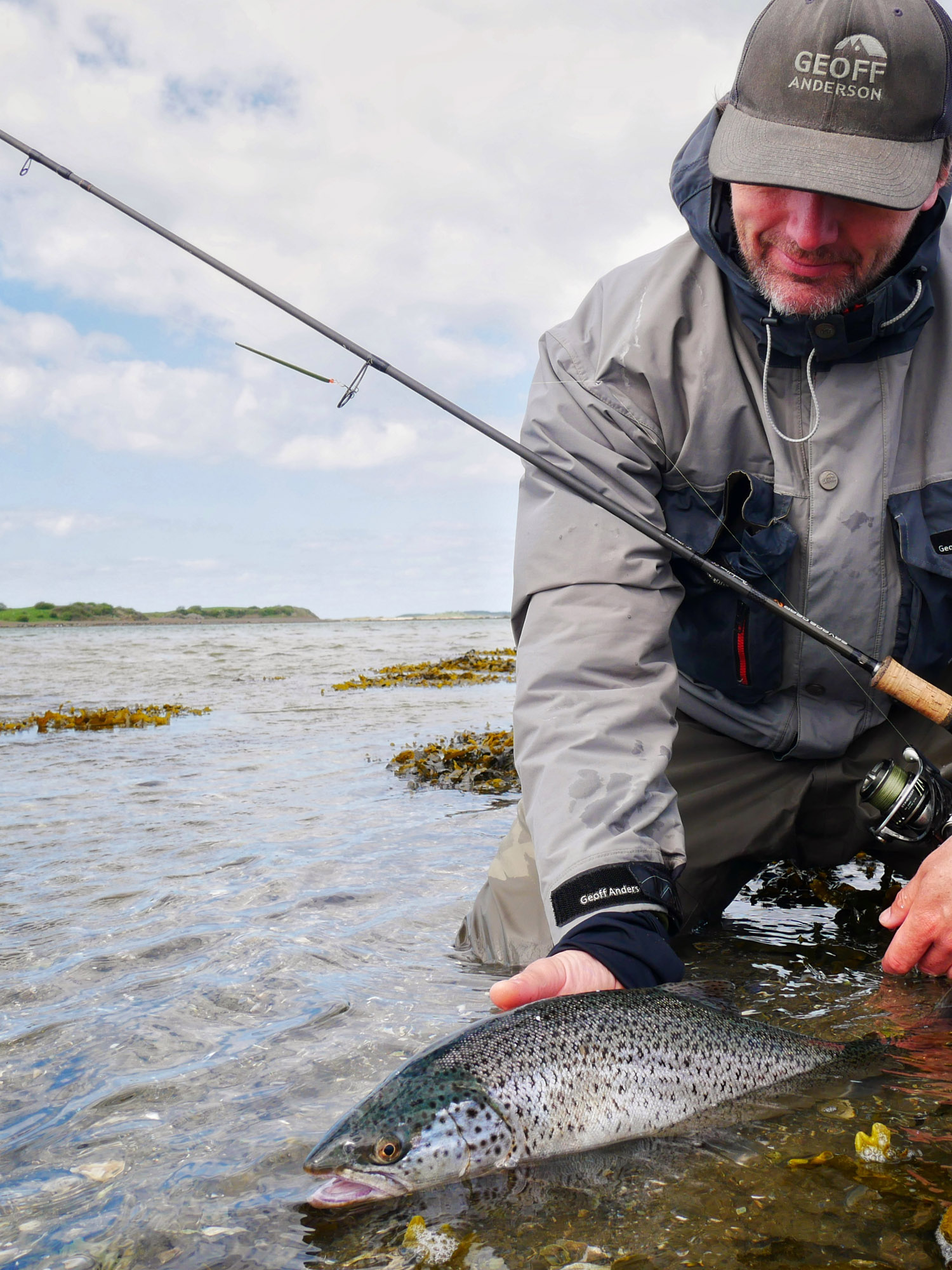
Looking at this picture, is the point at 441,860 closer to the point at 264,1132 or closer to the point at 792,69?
the point at 264,1132

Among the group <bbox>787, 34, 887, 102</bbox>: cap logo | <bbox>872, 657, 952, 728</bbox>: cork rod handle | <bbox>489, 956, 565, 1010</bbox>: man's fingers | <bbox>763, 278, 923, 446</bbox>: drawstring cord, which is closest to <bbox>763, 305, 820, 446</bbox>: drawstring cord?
<bbox>763, 278, 923, 446</bbox>: drawstring cord

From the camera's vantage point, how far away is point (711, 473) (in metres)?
3.48

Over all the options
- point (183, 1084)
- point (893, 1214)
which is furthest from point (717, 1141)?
point (183, 1084)

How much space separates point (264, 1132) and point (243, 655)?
27950 millimetres

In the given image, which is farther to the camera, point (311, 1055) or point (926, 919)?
point (311, 1055)

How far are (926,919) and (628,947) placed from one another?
92cm

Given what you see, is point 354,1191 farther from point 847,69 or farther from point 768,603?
point 847,69

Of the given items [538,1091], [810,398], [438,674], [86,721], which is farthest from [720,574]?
[438,674]

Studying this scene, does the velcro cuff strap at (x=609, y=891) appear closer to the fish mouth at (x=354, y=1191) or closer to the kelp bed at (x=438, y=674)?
the fish mouth at (x=354, y=1191)

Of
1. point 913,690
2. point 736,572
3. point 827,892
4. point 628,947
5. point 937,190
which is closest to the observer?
point 628,947

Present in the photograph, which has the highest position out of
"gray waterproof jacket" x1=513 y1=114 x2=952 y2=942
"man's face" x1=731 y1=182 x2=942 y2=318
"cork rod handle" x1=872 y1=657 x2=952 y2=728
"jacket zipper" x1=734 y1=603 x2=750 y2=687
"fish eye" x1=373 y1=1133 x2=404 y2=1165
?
"man's face" x1=731 y1=182 x2=942 y2=318

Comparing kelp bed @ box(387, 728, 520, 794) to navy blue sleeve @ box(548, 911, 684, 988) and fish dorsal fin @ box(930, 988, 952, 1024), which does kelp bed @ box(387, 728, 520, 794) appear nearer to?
fish dorsal fin @ box(930, 988, 952, 1024)

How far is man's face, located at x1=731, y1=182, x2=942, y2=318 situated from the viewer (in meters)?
3.03

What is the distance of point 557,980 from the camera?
246 cm
